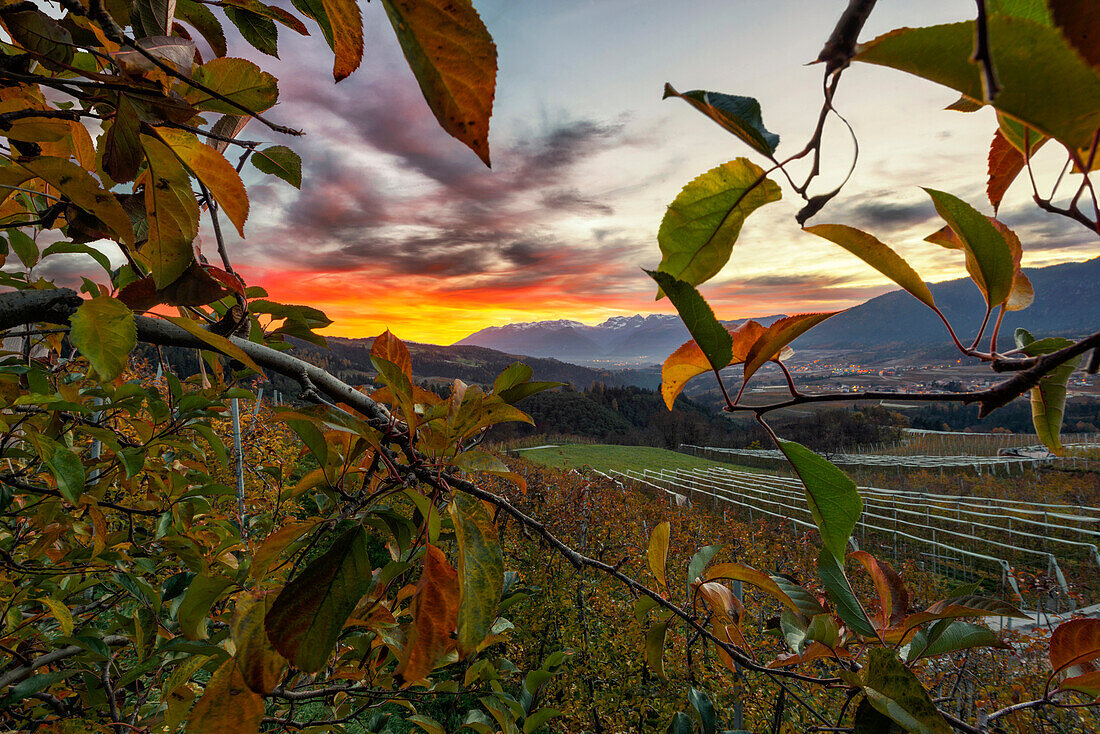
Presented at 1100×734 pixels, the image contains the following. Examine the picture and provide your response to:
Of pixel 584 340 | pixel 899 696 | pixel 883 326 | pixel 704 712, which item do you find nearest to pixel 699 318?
pixel 899 696

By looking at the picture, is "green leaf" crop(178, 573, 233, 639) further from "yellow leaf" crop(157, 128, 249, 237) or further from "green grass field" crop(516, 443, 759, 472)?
"green grass field" crop(516, 443, 759, 472)

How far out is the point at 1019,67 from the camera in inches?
7.2

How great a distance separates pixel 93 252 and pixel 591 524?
260 inches

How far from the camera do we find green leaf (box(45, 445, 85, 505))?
2.88 ft

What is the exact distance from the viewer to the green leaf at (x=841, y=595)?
63cm

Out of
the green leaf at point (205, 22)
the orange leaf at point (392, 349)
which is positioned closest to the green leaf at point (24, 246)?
the green leaf at point (205, 22)

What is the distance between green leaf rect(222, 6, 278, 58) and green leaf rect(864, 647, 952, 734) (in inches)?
41.0

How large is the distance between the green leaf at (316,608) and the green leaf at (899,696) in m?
0.53

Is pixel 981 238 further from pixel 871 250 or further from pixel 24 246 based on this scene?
pixel 24 246

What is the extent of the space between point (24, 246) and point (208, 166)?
1.09 meters

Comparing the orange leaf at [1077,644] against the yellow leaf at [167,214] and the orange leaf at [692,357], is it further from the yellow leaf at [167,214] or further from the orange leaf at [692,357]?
the yellow leaf at [167,214]

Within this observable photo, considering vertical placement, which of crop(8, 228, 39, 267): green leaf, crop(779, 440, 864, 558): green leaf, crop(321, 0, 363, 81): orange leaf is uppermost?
crop(8, 228, 39, 267): green leaf

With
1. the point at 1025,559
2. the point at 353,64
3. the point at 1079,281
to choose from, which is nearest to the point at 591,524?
the point at 353,64

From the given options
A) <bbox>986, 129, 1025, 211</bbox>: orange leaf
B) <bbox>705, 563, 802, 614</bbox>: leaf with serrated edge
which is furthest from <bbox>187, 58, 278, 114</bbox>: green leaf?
<bbox>705, 563, 802, 614</bbox>: leaf with serrated edge
